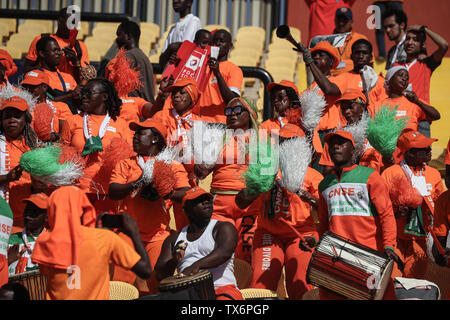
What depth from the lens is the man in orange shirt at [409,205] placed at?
6.36 m

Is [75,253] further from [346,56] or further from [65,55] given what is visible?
[346,56]

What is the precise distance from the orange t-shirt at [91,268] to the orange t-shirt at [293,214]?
6.21ft

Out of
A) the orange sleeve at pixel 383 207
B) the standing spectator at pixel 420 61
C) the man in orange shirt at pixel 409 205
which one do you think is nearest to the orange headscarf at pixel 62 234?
the orange sleeve at pixel 383 207

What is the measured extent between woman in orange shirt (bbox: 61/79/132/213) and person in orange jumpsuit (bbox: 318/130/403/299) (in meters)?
1.91

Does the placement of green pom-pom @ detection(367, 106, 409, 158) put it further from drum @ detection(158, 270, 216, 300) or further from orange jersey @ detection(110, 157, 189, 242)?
drum @ detection(158, 270, 216, 300)

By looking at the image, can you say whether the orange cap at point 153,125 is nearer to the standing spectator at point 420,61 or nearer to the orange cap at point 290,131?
the orange cap at point 290,131

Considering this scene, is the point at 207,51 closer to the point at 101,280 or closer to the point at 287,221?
the point at 287,221

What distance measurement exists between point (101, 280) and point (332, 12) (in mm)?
6334

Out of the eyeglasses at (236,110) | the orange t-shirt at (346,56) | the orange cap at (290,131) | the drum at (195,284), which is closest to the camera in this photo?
the drum at (195,284)

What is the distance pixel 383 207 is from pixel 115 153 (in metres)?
2.26

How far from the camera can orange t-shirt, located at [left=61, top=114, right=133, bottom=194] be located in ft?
20.9

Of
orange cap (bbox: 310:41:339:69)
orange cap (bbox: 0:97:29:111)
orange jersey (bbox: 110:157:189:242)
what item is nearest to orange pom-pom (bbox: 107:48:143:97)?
orange cap (bbox: 0:97:29:111)

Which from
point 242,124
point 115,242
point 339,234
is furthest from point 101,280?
point 242,124

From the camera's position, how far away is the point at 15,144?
20.9 ft
